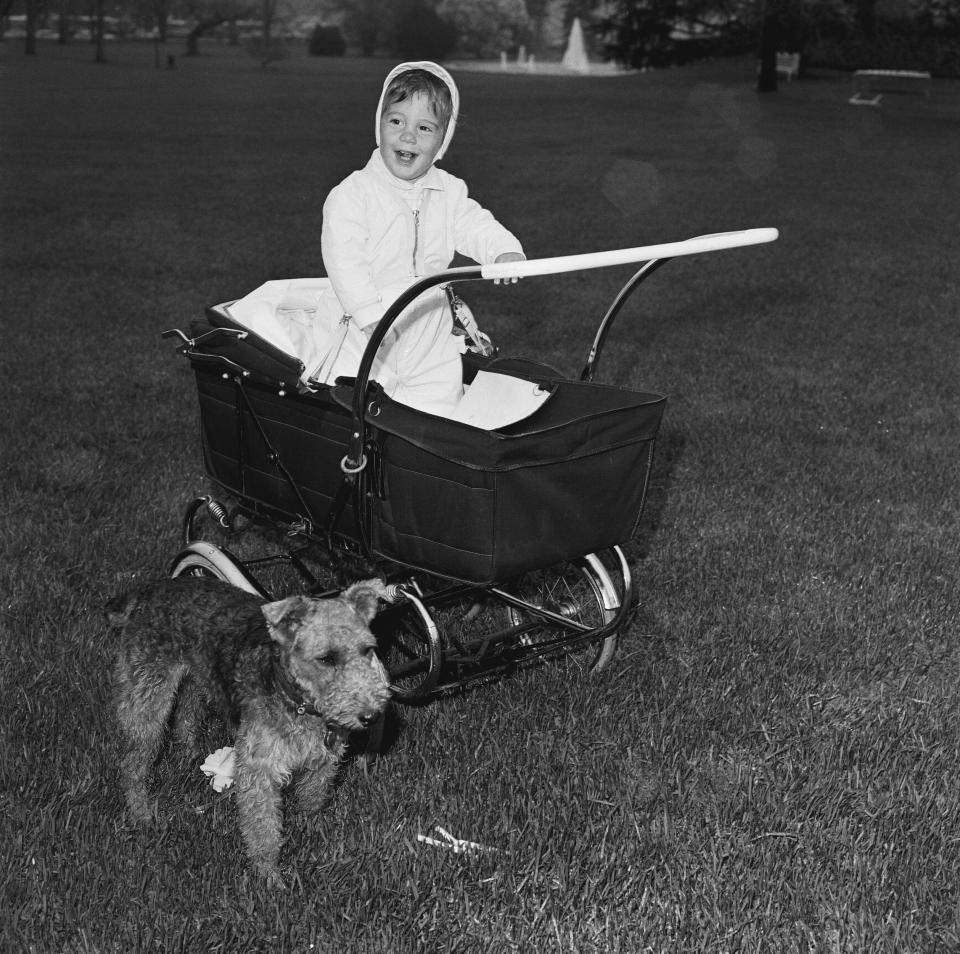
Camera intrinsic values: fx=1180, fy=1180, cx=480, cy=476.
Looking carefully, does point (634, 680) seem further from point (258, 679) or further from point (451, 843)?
point (258, 679)

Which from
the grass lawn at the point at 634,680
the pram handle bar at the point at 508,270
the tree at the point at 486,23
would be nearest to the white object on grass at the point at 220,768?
the grass lawn at the point at 634,680

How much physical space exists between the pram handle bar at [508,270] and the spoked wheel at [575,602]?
40.5 inches

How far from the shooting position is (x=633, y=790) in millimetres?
3746

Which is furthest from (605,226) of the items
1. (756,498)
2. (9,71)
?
(9,71)

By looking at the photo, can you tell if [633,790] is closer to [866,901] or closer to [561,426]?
[866,901]

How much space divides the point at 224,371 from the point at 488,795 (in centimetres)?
167

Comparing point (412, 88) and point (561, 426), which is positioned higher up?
point (412, 88)

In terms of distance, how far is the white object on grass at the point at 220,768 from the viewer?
3.64m

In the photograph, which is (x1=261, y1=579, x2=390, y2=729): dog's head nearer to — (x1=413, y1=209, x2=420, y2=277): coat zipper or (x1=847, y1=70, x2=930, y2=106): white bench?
(x1=413, y1=209, x2=420, y2=277): coat zipper

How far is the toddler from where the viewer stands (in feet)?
13.2

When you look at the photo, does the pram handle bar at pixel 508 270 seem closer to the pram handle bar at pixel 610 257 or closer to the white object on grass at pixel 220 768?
the pram handle bar at pixel 610 257

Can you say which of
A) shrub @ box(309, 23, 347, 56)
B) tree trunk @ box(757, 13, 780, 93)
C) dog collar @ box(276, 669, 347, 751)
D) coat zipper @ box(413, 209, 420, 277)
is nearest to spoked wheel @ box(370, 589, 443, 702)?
dog collar @ box(276, 669, 347, 751)

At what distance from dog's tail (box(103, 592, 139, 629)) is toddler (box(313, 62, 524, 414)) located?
3.14 ft

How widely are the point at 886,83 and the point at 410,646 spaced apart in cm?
4285
